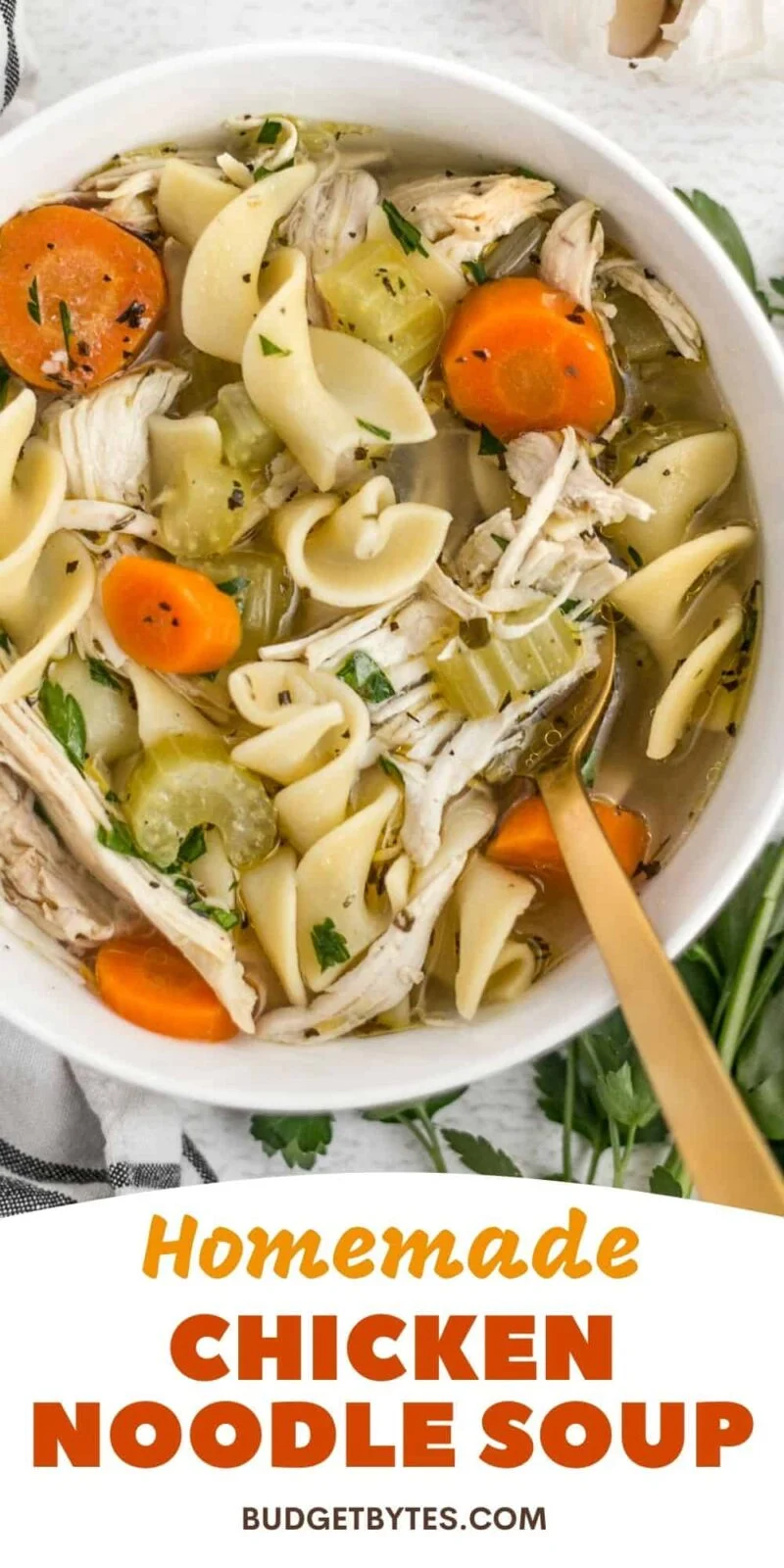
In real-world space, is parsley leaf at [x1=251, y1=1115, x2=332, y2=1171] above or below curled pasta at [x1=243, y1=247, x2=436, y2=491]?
below

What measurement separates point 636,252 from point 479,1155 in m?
1.57

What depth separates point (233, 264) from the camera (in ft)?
6.97

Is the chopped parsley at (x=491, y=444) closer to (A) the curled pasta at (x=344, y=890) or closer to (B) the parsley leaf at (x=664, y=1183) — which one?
(A) the curled pasta at (x=344, y=890)

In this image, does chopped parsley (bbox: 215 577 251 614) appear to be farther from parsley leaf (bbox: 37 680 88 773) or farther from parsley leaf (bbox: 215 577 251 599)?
parsley leaf (bbox: 37 680 88 773)

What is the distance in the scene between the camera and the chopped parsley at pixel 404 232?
2.14m

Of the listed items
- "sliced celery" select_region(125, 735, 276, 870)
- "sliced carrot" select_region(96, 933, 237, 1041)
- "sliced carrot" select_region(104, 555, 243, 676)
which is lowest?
"sliced carrot" select_region(96, 933, 237, 1041)

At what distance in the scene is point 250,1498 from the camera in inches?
90.2

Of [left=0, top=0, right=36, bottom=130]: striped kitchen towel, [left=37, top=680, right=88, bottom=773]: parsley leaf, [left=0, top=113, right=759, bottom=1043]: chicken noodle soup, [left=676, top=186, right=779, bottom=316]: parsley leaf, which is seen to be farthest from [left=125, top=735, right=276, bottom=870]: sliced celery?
[left=676, top=186, right=779, bottom=316]: parsley leaf

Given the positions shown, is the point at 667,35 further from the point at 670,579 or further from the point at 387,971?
the point at 387,971

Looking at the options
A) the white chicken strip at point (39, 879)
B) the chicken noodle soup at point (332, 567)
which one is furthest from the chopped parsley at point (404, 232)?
the white chicken strip at point (39, 879)

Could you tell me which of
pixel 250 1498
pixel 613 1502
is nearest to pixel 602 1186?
pixel 613 1502

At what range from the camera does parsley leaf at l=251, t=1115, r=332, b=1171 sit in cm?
239

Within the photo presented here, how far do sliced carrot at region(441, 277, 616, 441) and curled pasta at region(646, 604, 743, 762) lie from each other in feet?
1.30

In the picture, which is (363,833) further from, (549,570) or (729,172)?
(729,172)
